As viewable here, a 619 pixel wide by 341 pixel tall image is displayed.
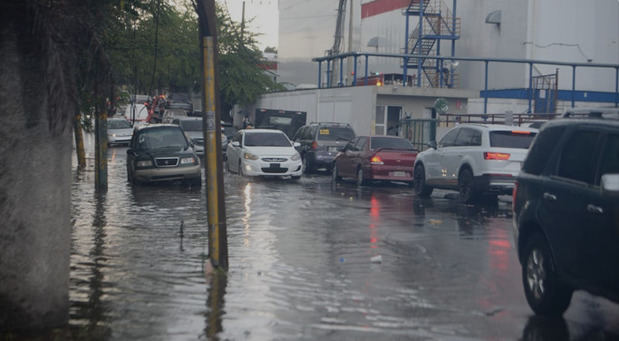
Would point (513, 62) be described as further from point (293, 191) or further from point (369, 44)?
point (293, 191)

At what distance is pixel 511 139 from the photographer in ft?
61.3

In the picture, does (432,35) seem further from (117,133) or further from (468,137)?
(468,137)

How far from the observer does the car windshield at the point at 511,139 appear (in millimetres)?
18594

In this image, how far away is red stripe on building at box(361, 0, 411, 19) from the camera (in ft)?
183

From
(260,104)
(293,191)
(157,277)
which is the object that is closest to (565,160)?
(157,277)

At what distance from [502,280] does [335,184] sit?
1645 centimetres

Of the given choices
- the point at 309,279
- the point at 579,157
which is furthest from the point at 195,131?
the point at 579,157

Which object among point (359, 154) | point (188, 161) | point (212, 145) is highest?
point (212, 145)

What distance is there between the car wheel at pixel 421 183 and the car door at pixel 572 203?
44.8 ft

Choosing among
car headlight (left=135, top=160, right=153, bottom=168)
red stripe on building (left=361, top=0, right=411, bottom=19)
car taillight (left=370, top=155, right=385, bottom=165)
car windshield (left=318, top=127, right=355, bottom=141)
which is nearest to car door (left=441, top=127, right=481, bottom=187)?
car taillight (left=370, top=155, right=385, bottom=165)

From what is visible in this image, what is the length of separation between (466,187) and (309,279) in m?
10.2

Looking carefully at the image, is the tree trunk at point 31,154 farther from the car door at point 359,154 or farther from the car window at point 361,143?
the car window at point 361,143

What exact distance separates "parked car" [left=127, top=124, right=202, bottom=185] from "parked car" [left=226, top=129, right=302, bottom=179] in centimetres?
279

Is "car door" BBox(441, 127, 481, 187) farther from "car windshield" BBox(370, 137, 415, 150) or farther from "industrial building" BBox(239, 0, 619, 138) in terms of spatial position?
"industrial building" BBox(239, 0, 619, 138)
